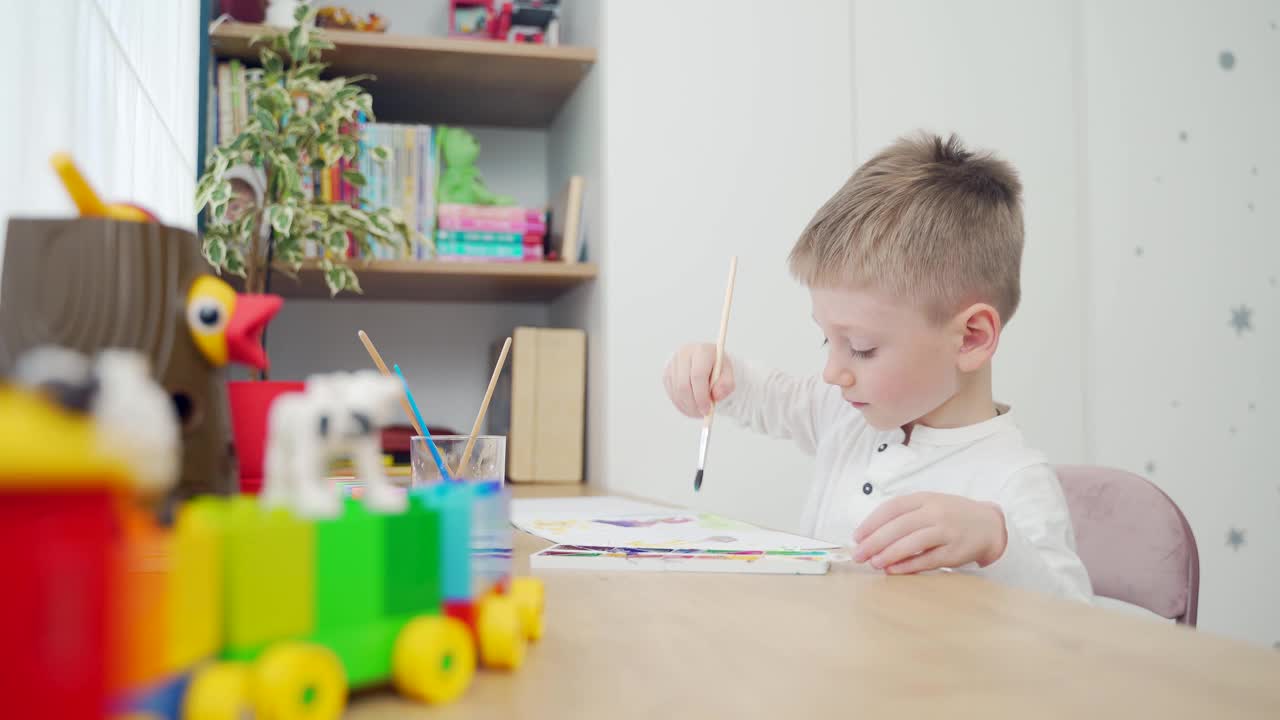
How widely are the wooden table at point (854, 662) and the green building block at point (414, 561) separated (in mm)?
37

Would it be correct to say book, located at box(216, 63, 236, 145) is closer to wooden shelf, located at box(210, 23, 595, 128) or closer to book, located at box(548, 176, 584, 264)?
wooden shelf, located at box(210, 23, 595, 128)

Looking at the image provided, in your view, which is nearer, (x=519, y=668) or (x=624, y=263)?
(x=519, y=668)

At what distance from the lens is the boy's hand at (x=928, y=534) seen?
0.65 meters

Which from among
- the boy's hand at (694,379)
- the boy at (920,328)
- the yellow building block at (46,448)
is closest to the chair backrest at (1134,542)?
the boy at (920,328)

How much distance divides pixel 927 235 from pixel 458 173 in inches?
42.6

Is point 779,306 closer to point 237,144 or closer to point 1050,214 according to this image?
point 1050,214

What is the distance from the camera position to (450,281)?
5.90 feet

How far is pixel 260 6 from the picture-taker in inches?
66.1

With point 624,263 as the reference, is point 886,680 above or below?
below

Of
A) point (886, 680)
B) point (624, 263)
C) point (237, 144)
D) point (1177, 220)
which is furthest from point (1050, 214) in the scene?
point (886, 680)

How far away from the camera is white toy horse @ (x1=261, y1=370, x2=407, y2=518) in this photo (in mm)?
308

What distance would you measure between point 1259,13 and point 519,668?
230 cm

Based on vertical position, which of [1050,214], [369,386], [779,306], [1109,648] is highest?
[1050,214]

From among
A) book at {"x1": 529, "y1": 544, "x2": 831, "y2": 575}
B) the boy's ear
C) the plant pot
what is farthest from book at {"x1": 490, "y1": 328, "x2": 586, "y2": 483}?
the plant pot
